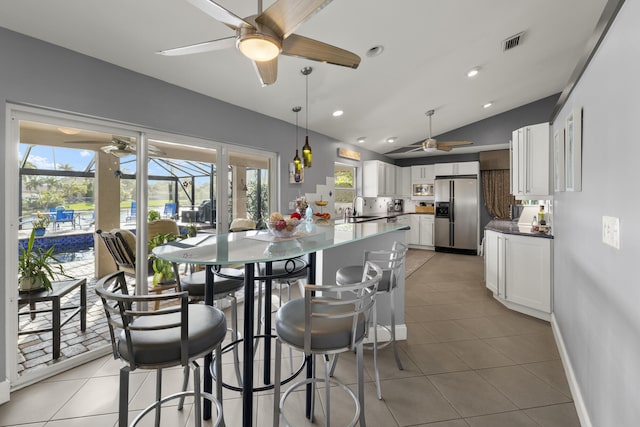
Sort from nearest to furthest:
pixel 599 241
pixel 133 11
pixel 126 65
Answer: pixel 599 241 < pixel 133 11 < pixel 126 65

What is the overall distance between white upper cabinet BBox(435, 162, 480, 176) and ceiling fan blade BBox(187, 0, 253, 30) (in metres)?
6.80

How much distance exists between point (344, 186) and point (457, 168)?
9.52 feet

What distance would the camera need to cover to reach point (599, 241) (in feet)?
4.92

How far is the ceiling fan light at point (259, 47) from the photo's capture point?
140 centimetres

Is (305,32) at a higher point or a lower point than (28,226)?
higher

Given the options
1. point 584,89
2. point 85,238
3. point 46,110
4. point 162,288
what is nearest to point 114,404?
point 162,288

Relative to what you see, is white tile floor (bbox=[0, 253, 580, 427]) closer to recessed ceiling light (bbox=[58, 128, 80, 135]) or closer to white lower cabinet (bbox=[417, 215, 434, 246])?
recessed ceiling light (bbox=[58, 128, 80, 135])

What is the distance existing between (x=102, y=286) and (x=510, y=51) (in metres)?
4.66

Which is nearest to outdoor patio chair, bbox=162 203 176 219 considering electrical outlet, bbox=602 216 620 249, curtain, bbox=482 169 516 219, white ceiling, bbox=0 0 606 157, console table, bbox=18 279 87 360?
console table, bbox=18 279 87 360

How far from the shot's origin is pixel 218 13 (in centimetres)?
126

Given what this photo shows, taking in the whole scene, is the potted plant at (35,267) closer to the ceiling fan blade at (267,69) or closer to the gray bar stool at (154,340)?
the gray bar stool at (154,340)

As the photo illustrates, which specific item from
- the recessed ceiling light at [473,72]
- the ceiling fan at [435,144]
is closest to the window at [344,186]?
the ceiling fan at [435,144]

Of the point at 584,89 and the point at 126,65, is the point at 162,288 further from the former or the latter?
the point at 584,89

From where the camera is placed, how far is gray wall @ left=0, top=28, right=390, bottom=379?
1960 mm
